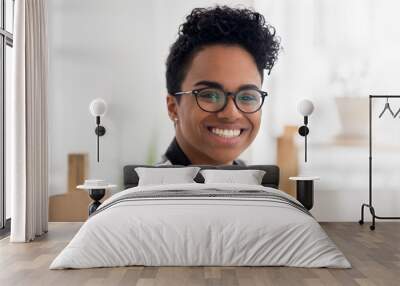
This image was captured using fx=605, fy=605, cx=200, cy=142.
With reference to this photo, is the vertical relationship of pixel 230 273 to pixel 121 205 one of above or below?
below

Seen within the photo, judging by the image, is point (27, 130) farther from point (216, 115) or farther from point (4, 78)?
point (216, 115)

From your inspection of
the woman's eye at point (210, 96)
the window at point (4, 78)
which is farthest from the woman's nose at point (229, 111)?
the window at point (4, 78)

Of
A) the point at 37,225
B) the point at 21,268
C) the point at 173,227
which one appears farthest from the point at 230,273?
the point at 37,225

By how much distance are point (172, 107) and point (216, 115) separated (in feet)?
2.00

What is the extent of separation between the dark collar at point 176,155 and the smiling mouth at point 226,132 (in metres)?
0.34

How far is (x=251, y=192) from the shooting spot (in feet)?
18.6

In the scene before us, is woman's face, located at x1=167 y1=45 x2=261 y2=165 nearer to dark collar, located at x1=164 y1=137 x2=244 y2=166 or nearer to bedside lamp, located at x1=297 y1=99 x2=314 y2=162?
dark collar, located at x1=164 y1=137 x2=244 y2=166

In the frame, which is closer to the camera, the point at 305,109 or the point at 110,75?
the point at 305,109

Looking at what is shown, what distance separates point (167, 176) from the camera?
6898mm

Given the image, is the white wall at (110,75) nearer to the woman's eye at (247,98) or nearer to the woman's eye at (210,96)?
the woman's eye at (210,96)

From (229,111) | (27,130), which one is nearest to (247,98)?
(229,111)

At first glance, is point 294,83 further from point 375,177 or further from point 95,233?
point 95,233

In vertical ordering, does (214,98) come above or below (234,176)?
above

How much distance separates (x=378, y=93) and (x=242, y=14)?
196 cm
